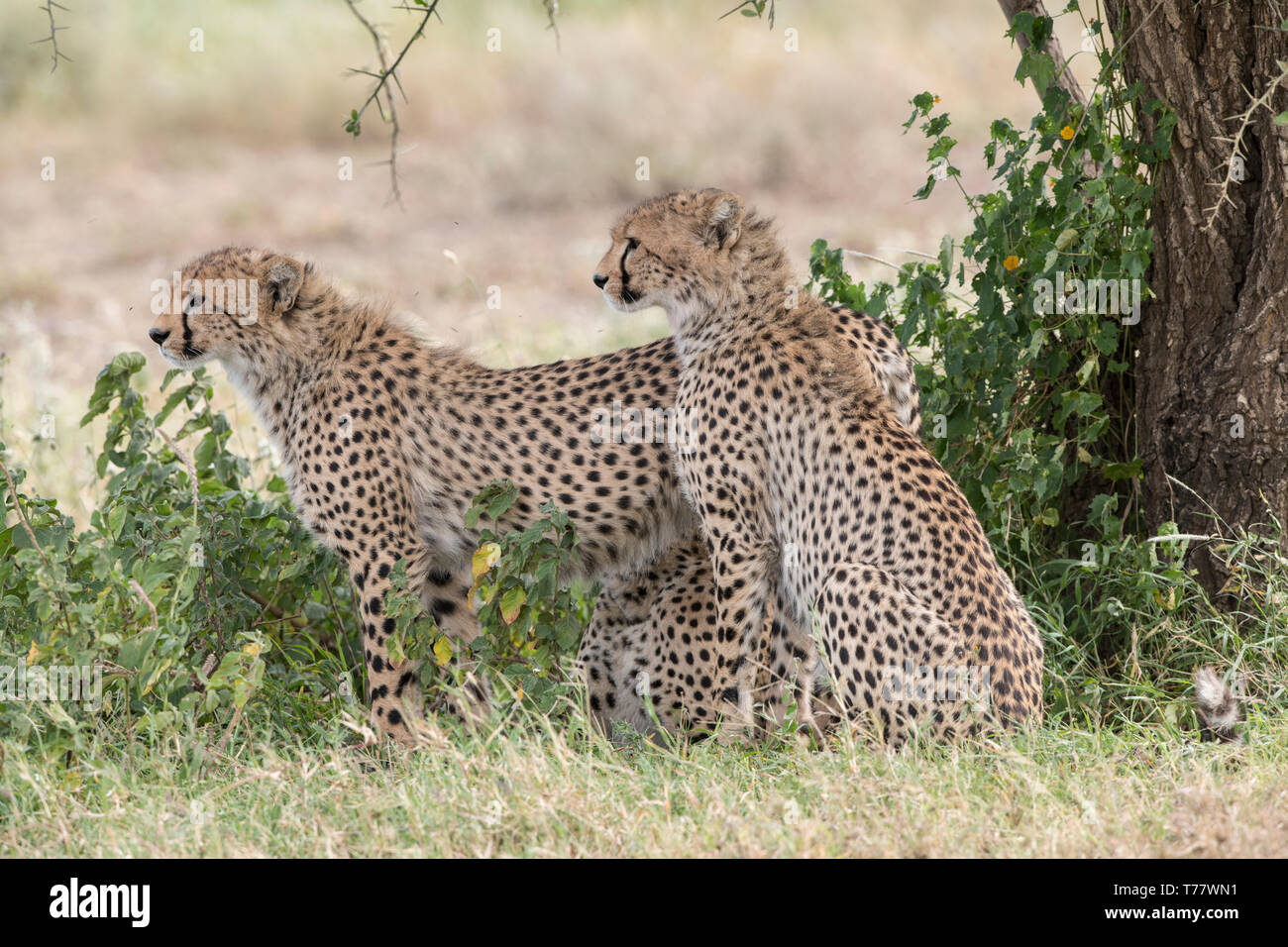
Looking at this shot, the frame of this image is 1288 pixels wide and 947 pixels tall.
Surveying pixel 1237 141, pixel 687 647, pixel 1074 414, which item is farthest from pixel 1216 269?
pixel 687 647

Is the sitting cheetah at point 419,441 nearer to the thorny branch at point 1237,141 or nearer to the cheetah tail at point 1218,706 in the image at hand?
the thorny branch at point 1237,141

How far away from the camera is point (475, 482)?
406 cm

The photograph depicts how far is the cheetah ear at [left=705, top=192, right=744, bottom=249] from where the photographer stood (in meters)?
3.96

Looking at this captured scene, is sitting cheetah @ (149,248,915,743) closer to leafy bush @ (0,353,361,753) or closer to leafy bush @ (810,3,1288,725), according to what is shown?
leafy bush @ (0,353,361,753)

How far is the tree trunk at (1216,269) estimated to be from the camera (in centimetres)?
386

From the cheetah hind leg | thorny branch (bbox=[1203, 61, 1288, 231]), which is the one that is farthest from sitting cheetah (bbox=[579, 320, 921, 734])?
thorny branch (bbox=[1203, 61, 1288, 231])

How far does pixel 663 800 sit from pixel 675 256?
1527 mm

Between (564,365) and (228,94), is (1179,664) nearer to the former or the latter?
(564,365)

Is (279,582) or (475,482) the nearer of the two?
(475,482)

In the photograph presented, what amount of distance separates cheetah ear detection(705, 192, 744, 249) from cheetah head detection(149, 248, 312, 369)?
1.11 metres

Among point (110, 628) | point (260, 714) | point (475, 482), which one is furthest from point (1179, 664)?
point (110, 628)

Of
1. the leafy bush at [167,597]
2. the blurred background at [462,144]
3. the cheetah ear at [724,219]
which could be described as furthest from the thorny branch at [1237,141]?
the blurred background at [462,144]
